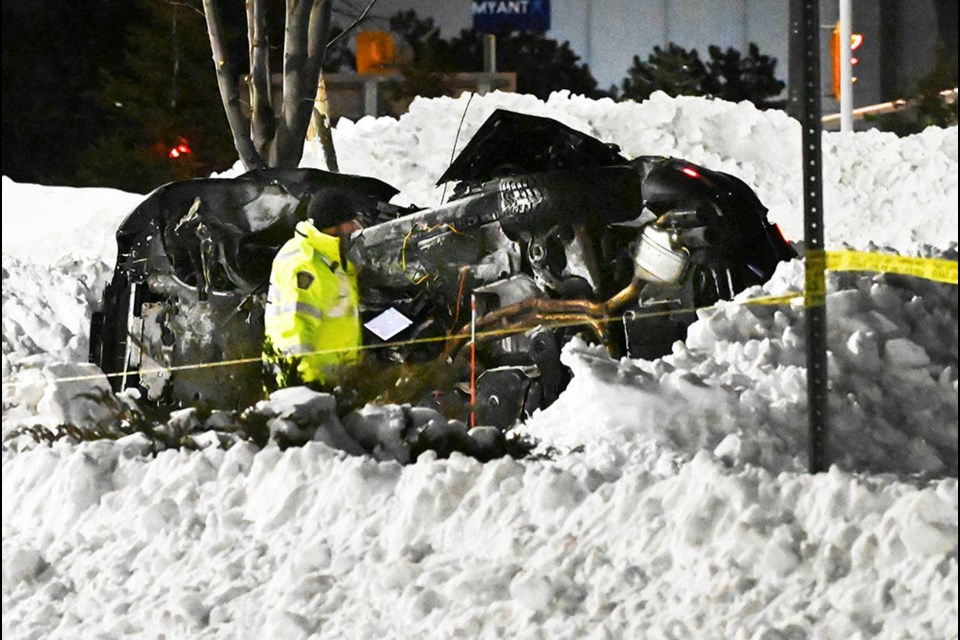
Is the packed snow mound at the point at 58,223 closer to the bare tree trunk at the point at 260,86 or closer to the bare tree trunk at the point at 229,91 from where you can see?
the bare tree trunk at the point at 229,91

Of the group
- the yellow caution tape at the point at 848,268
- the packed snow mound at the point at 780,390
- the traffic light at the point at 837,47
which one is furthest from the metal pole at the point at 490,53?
the packed snow mound at the point at 780,390

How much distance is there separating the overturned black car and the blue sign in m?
0.59

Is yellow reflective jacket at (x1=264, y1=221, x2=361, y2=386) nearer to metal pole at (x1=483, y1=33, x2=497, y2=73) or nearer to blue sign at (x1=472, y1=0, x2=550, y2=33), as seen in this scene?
blue sign at (x1=472, y1=0, x2=550, y2=33)

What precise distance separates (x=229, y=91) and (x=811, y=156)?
4831 millimetres

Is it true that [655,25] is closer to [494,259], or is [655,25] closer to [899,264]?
[494,259]

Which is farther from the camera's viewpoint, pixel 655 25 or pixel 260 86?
pixel 260 86

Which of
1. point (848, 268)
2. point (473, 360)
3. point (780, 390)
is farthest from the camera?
point (473, 360)

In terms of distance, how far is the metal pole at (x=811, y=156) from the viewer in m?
5.06

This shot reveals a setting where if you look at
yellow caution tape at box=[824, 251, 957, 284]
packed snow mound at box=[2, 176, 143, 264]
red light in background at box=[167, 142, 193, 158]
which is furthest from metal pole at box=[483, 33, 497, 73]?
packed snow mound at box=[2, 176, 143, 264]

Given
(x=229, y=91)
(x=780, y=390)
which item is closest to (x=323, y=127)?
(x=229, y=91)

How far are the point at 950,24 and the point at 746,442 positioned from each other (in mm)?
3596

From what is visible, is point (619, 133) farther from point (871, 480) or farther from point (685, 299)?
point (871, 480)

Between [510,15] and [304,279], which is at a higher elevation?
[510,15]

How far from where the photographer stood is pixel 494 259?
7.14 metres
